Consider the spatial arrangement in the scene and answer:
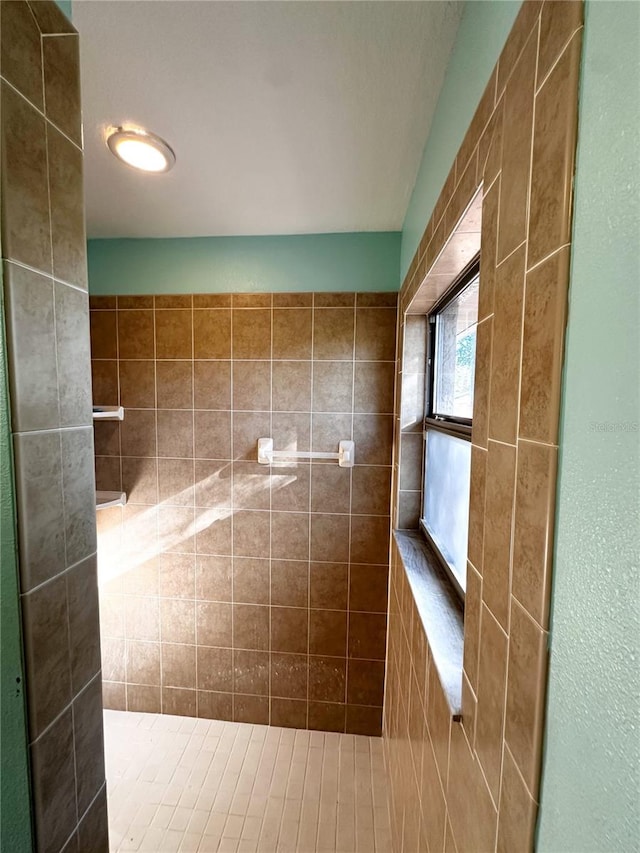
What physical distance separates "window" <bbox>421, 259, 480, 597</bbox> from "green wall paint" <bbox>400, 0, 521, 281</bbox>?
0.84 feet

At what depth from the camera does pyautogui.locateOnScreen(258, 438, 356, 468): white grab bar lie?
1599 millimetres

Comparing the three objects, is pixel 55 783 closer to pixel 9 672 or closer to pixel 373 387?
pixel 9 672

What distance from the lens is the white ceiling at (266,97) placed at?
0.71m

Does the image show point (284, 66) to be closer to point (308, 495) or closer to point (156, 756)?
point (308, 495)

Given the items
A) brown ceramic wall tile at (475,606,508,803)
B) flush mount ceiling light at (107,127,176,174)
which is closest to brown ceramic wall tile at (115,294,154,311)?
flush mount ceiling light at (107,127,176,174)

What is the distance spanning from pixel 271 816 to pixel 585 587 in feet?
5.88

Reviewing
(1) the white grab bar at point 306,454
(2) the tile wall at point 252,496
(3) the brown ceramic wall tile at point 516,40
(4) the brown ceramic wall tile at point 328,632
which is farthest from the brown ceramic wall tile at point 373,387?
(3) the brown ceramic wall tile at point 516,40

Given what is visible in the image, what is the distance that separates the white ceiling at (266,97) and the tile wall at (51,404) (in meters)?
0.35

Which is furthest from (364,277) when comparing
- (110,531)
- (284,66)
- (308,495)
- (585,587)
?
(110,531)

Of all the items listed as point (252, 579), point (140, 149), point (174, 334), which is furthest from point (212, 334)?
point (252, 579)

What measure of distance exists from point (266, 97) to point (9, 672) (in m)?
1.31

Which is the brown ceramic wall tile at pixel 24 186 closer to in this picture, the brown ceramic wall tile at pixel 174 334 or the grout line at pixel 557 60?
the grout line at pixel 557 60

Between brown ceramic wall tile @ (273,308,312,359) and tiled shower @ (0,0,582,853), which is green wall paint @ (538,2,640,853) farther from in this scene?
brown ceramic wall tile @ (273,308,312,359)

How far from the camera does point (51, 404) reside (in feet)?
1.68
